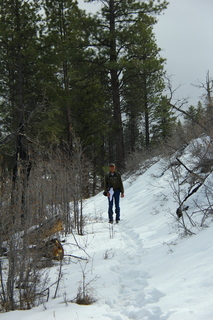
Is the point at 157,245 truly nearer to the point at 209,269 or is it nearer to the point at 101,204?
the point at 209,269

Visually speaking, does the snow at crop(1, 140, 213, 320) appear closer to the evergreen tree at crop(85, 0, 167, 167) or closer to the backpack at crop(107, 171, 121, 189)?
the backpack at crop(107, 171, 121, 189)

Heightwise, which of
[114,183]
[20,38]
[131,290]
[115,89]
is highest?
[20,38]

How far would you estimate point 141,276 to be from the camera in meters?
4.08

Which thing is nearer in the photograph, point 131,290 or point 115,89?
point 131,290

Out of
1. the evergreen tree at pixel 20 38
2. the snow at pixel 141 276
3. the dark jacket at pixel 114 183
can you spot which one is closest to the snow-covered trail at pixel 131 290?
the snow at pixel 141 276

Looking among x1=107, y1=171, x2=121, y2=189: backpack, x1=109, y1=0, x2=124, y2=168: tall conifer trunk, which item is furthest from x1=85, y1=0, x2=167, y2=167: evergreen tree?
x1=107, y1=171, x2=121, y2=189: backpack

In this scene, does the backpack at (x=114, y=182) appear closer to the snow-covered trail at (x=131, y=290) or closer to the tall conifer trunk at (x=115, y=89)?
the snow-covered trail at (x=131, y=290)

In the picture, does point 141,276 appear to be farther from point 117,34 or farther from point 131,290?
point 117,34

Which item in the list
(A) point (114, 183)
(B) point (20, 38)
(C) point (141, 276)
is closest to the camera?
(C) point (141, 276)

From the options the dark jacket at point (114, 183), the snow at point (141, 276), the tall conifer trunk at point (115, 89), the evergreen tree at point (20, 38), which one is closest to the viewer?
the snow at point (141, 276)

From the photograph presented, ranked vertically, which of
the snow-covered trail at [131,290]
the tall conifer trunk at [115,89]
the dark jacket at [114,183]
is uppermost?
the tall conifer trunk at [115,89]

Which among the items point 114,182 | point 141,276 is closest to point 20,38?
point 114,182

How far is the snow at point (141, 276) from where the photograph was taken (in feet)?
9.73

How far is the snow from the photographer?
2965 millimetres
